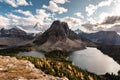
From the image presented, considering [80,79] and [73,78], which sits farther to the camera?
[80,79]

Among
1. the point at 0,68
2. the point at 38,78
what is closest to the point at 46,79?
the point at 38,78

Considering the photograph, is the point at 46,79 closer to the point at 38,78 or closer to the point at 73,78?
the point at 38,78

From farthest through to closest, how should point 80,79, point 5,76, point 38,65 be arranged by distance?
point 80,79
point 38,65
point 5,76

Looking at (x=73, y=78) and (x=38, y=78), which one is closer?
(x=38, y=78)

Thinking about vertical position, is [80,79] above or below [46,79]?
below

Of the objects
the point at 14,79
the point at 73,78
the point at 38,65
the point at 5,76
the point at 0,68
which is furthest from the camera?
the point at 73,78

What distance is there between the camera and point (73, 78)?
56625mm

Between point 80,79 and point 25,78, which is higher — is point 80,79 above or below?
below

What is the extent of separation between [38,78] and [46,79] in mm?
1219

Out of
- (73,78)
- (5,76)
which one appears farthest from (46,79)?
(73,78)

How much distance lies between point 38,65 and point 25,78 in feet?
93.5

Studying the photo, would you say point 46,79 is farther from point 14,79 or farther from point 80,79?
point 80,79

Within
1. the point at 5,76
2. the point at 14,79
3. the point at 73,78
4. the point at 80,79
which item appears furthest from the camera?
the point at 80,79

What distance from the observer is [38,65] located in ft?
173
